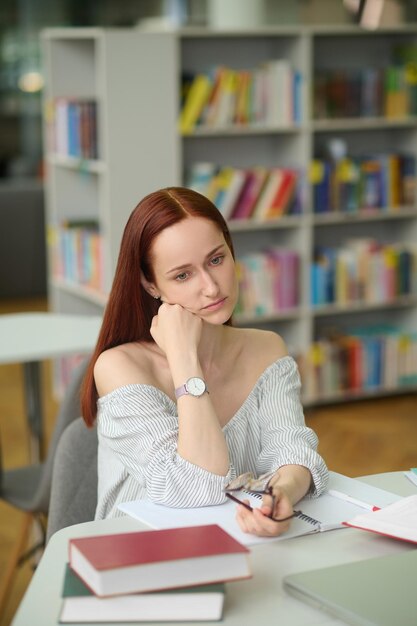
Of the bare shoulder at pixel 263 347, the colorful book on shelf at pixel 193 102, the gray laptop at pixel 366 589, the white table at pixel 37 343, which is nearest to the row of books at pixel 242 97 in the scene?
the colorful book on shelf at pixel 193 102

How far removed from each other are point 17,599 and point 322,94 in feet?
9.98

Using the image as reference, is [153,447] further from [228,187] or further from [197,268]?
[228,187]

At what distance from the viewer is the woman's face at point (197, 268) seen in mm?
1819

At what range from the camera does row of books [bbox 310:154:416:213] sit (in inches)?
203

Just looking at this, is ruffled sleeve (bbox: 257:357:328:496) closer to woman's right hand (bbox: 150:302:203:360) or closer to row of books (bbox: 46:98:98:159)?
woman's right hand (bbox: 150:302:203:360)

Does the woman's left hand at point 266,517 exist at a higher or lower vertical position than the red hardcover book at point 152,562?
lower

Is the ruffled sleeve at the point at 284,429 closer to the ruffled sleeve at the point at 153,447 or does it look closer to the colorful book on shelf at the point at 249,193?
the ruffled sleeve at the point at 153,447

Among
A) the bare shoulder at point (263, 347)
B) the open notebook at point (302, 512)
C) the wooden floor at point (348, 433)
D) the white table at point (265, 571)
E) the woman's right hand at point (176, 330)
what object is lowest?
the wooden floor at point (348, 433)

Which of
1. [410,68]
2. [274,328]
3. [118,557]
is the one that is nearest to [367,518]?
[118,557]

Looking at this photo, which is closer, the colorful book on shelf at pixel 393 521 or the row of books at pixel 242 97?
the colorful book on shelf at pixel 393 521

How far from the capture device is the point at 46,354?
10.4 feet

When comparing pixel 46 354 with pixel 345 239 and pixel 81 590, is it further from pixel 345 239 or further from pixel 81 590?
pixel 345 239

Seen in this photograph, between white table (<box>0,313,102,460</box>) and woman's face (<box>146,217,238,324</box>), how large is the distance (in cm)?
138

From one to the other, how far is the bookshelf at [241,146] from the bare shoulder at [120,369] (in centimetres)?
271
